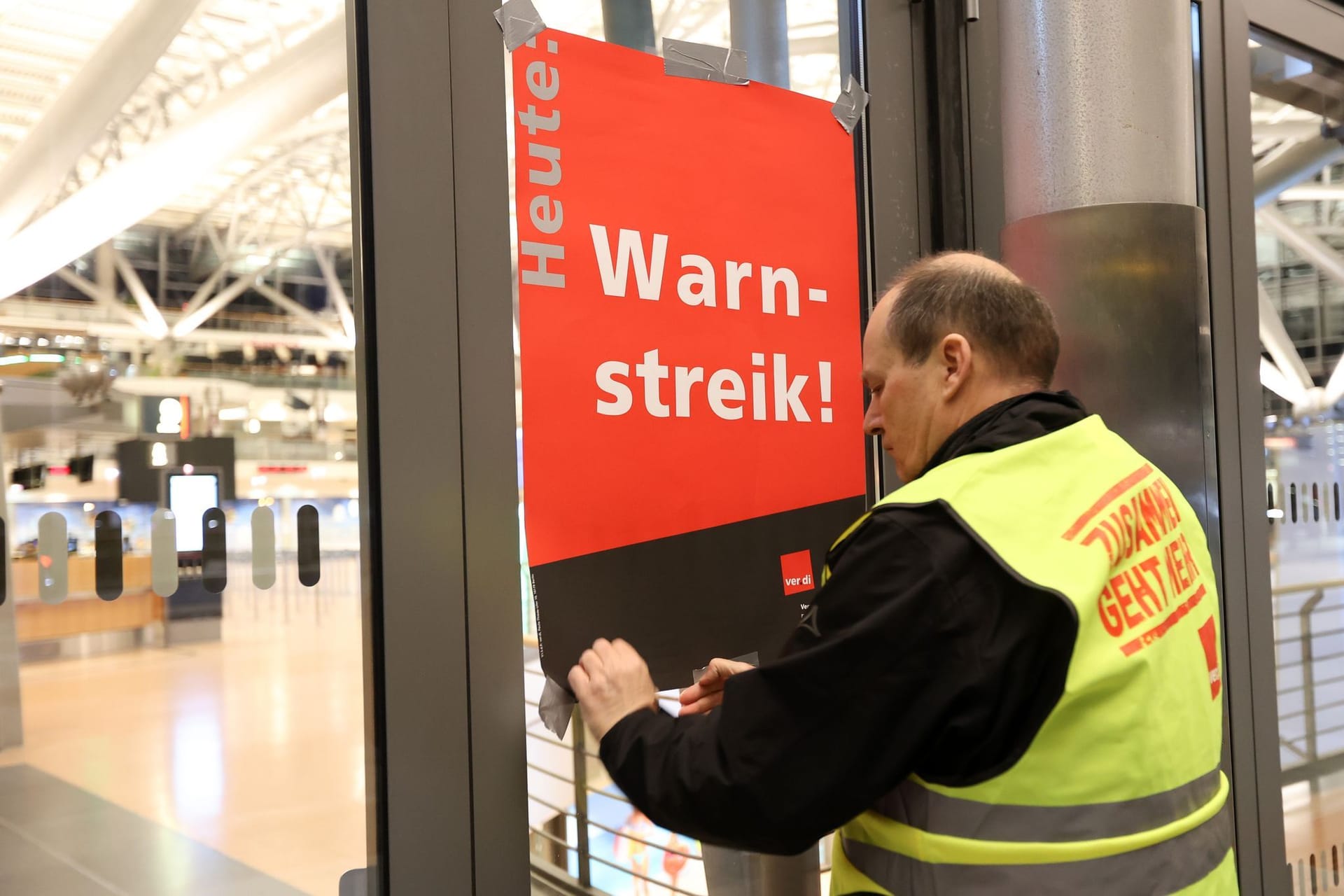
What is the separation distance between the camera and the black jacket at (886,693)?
1169 mm

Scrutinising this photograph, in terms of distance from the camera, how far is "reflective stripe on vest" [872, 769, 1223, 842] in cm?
122

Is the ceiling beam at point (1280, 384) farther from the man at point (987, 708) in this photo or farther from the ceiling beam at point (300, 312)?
the ceiling beam at point (300, 312)

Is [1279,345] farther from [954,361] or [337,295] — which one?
[337,295]

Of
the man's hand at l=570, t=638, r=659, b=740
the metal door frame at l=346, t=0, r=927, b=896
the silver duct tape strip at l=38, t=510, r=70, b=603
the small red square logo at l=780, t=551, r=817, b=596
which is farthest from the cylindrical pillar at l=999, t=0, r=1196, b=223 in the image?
the silver duct tape strip at l=38, t=510, r=70, b=603

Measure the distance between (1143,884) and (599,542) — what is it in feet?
2.82

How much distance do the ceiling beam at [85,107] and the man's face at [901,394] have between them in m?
1.01

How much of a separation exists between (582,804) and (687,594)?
149 cm

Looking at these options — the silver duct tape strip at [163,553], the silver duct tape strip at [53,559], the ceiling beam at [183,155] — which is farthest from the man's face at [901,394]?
the silver duct tape strip at [53,559]

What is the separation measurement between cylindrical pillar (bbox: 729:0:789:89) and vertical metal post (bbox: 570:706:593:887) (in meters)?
1.23

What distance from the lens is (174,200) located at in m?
1.43

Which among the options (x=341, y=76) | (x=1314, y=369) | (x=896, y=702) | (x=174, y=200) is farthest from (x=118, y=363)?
(x=1314, y=369)

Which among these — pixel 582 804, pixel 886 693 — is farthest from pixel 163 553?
pixel 582 804

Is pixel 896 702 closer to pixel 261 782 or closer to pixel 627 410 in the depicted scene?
pixel 627 410

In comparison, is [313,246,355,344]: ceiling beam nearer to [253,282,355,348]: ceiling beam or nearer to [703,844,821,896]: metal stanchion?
[253,282,355,348]: ceiling beam
